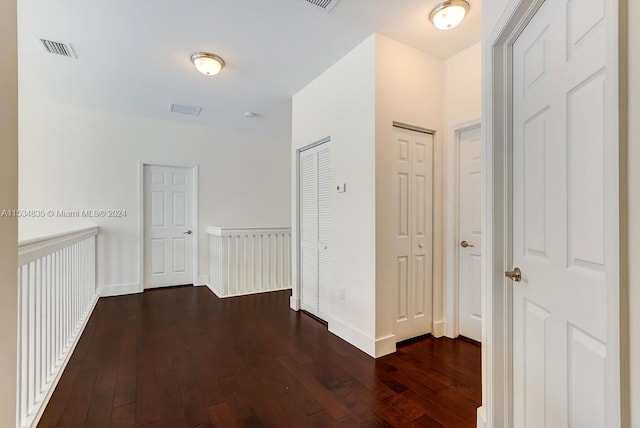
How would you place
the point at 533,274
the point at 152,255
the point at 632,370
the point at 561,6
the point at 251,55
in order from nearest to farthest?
the point at 632,370
the point at 561,6
the point at 533,274
the point at 251,55
the point at 152,255

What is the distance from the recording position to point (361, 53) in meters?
2.57

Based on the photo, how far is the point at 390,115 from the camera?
250cm

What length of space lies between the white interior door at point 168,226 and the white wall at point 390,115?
3.61m

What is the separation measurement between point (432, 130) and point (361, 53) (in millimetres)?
941

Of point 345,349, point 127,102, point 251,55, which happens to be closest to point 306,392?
point 345,349

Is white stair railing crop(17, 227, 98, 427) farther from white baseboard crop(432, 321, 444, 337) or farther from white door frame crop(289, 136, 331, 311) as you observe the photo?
white baseboard crop(432, 321, 444, 337)

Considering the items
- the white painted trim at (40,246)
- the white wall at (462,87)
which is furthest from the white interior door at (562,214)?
the white painted trim at (40,246)

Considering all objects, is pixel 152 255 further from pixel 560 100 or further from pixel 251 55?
pixel 560 100

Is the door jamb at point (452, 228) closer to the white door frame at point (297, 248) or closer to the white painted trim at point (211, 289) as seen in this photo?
the white door frame at point (297, 248)

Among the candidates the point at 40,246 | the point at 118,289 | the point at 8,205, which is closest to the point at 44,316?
the point at 40,246

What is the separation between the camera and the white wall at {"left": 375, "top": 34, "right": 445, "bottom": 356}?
8.00ft

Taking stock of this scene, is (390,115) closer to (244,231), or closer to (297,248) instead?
(297,248)

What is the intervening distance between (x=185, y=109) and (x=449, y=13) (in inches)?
137

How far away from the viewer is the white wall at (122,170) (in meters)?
3.88
